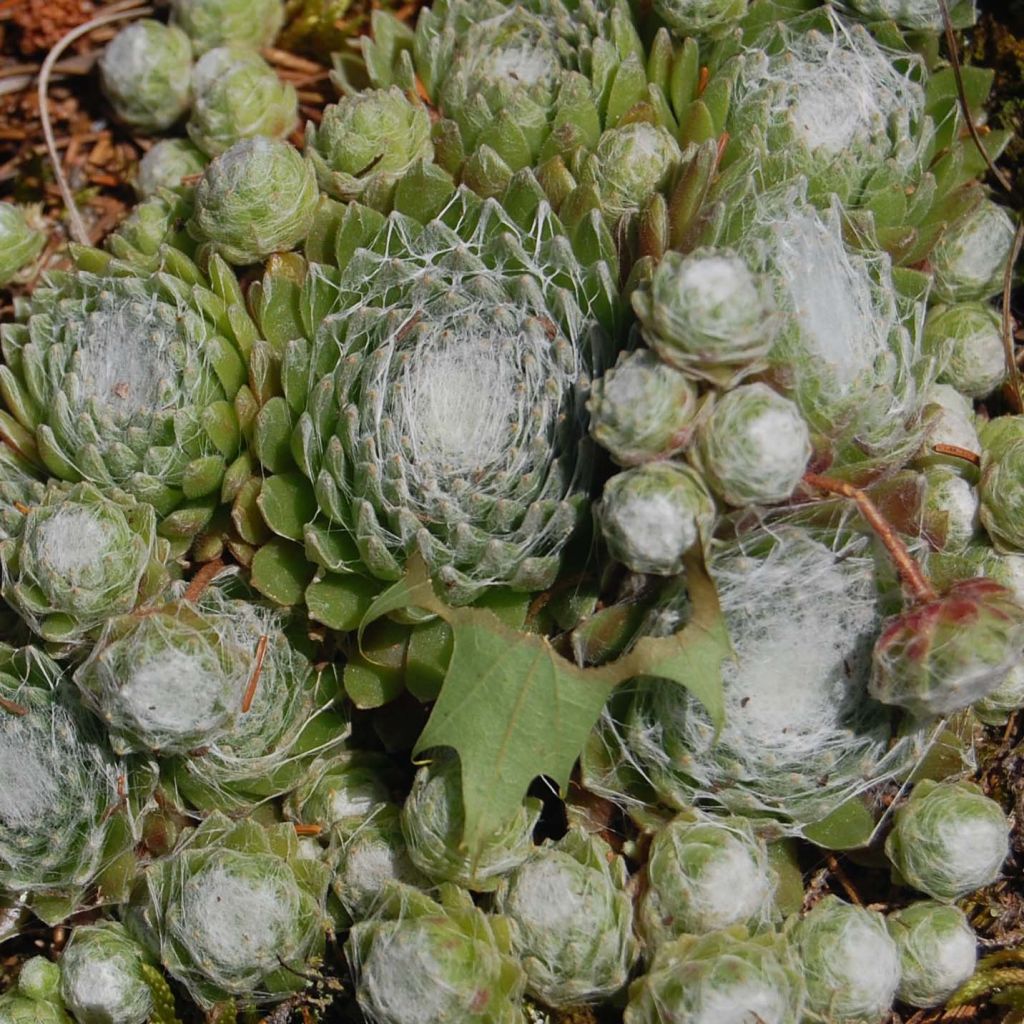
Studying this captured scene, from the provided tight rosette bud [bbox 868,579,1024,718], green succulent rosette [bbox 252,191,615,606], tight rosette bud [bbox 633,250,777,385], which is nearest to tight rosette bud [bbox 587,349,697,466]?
tight rosette bud [bbox 633,250,777,385]

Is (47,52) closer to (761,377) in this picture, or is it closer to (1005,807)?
(761,377)

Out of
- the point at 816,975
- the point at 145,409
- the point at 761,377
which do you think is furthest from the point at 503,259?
the point at 816,975

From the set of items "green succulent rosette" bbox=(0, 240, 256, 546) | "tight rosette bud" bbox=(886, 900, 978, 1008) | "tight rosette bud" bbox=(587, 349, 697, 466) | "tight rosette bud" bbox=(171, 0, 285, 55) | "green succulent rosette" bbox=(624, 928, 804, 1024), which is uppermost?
"tight rosette bud" bbox=(171, 0, 285, 55)

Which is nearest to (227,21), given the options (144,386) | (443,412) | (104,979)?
(144,386)

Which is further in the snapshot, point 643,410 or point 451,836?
point 451,836

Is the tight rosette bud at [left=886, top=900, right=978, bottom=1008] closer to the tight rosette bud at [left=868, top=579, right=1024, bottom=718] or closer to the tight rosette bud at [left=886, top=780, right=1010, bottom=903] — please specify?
the tight rosette bud at [left=886, top=780, right=1010, bottom=903]

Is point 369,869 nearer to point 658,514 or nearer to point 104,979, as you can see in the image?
point 104,979
